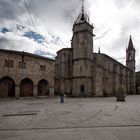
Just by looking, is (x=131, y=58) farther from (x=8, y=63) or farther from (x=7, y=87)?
(x=7, y=87)

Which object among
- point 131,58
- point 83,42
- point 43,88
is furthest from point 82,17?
point 131,58

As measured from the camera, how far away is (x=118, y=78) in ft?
185

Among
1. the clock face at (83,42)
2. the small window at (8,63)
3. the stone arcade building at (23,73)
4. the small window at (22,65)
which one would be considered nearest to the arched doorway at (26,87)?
the stone arcade building at (23,73)

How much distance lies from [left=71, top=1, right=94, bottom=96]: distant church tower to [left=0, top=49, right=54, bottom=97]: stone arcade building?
639 centimetres

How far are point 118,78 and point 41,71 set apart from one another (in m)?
33.9

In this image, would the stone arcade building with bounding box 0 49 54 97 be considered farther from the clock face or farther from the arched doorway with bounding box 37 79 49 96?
the clock face

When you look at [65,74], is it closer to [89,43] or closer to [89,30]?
[89,43]

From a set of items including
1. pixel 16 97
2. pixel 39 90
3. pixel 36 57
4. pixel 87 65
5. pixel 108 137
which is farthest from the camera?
pixel 87 65

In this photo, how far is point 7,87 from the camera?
29109 millimetres

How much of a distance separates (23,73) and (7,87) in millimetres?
3901

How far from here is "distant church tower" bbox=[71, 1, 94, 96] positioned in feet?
118

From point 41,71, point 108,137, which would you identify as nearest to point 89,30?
point 41,71

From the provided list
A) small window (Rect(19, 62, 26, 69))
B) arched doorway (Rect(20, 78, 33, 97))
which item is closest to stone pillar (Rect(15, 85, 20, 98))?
arched doorway (Rect(20, 78, 33, 97))

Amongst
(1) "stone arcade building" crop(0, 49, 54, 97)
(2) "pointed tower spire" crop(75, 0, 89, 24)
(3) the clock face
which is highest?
(2) "pointed tower spire" crop(75, 0, 89, 24)
